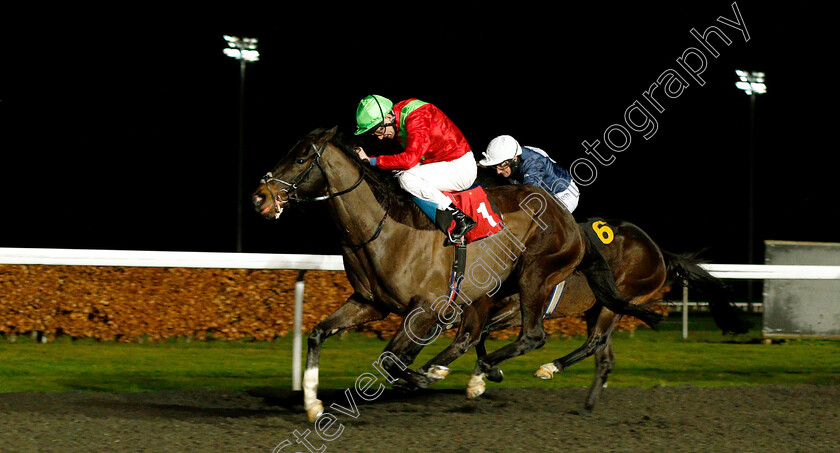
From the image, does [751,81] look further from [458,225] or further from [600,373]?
Answer: [458,225]

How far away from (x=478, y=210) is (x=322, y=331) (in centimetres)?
103

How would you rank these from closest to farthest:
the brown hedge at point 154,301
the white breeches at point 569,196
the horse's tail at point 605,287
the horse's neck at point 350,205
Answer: the horse's neck at point 350,205, the horse's tail at point 605,287, the white breeches at point 569,196, the brown hedge at point 154,301

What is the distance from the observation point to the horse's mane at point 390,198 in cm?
423

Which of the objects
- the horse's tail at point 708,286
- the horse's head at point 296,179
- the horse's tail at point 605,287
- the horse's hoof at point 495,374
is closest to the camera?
the horse's head at point 296,179

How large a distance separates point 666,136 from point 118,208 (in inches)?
650

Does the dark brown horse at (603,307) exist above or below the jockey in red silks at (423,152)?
below

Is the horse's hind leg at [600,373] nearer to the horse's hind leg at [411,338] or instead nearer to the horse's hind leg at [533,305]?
the horse's hind leg at [533,305]

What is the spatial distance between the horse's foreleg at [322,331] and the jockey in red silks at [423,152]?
572 millimetres

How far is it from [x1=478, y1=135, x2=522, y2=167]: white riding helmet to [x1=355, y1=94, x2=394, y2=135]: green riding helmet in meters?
1.24

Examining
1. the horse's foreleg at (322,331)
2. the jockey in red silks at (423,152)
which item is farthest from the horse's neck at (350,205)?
the horse's foreleg at (322,331)

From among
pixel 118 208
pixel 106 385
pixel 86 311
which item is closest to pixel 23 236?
pixel 118 208

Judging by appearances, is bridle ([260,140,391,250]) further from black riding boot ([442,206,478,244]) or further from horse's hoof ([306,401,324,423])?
horse's hoof ([306,401,324,423])

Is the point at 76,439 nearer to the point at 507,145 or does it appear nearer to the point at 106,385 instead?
the point at 106,385

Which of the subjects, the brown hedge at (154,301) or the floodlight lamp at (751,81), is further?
the floodlight lamp at (751,81)
